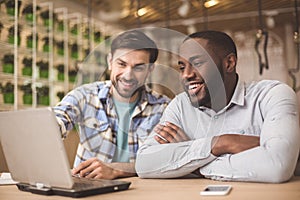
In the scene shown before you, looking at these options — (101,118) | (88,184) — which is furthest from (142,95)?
(88,184)

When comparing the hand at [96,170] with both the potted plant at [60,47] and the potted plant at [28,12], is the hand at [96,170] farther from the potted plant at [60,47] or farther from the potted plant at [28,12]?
the potted plant at [60,47]

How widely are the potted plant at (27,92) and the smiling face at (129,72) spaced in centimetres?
230

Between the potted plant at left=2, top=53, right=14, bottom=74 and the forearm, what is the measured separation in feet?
8.48

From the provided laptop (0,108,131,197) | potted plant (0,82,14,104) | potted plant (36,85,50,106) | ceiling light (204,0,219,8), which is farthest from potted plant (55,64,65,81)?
laptop (0,108,131,197)

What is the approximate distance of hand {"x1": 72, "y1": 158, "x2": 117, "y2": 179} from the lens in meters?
1.31

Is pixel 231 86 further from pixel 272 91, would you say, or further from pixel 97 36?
pixel 97 36

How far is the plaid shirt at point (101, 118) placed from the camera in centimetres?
154

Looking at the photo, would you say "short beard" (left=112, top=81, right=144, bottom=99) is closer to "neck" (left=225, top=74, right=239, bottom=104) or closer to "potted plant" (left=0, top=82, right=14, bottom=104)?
"neck" (left=225, top=74, right=239, bottom=104)

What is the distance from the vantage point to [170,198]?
2.90ft

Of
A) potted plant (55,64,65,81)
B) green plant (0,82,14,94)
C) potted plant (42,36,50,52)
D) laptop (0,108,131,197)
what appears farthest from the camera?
potted plant (55,64,65,81)

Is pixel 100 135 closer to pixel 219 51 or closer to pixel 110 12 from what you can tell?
pixel 219 51

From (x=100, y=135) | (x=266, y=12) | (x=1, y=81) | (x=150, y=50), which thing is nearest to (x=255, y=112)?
(x=150, y=50)

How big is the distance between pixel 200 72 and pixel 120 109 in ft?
1.06

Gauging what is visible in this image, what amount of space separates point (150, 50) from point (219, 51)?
241 mm
